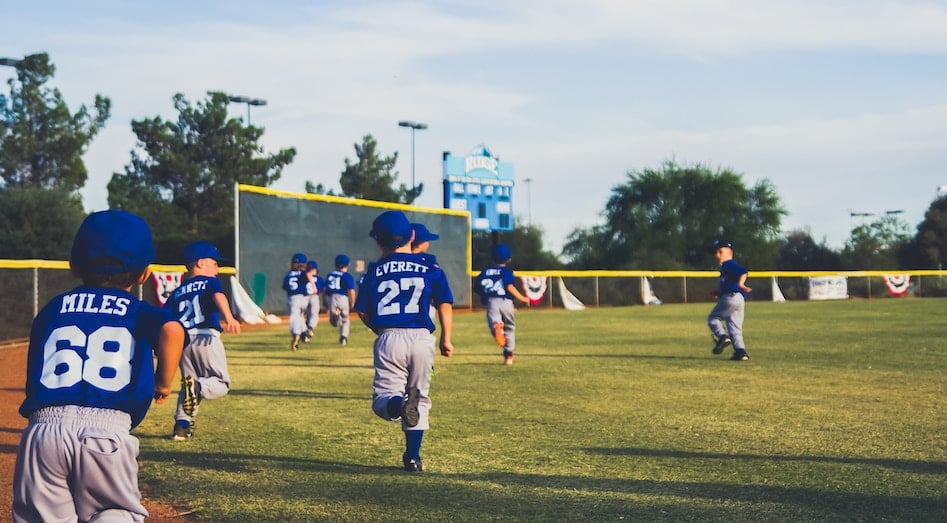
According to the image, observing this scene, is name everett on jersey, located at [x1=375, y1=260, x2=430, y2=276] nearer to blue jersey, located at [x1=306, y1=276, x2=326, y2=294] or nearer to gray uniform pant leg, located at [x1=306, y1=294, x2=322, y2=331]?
blue jersey, located at [x1=306, y1=276, x2=326, y2=294]

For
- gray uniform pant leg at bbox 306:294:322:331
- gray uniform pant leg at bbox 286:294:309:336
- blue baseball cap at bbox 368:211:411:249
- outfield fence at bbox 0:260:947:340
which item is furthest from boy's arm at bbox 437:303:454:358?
outfield fence at bbox 0:260:947:340

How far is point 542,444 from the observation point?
790cm

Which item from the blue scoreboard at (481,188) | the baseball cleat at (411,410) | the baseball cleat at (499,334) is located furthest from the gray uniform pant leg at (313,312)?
the blue scoreboard at (481,188)

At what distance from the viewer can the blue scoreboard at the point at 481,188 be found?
40.9 meters

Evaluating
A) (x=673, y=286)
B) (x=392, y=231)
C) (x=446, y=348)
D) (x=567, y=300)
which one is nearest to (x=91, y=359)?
(x=392, y=231)

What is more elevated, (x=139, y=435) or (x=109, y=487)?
(x=109, y=487)

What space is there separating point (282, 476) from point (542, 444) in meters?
2.18

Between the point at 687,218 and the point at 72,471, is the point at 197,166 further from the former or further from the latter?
the point at 72,471

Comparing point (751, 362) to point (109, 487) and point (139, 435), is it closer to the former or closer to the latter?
point (139, 435)

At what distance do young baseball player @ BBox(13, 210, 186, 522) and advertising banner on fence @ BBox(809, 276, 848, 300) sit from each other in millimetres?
48719

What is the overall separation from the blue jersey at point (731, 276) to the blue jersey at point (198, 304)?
878 cm

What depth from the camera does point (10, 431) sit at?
9125mm

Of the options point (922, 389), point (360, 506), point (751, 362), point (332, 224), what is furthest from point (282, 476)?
point (332, 224)

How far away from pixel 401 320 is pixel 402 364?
12.2 inches
